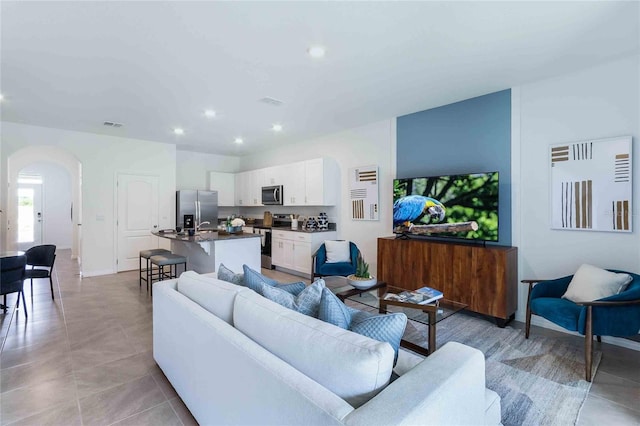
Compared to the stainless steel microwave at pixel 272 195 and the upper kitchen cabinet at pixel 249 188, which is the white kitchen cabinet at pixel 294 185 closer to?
the stainless steel microwave at pixel 272 195

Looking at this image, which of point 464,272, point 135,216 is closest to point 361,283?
point 464,272

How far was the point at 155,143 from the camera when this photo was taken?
629 cm

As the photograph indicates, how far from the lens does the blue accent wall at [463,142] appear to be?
11.8 feet

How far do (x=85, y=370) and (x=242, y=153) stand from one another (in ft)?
19.4

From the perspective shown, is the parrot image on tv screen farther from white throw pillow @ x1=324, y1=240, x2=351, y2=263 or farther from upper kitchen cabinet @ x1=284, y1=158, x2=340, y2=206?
upper kitchen cabinet @ x1=284, y1=158, x2=340, y2=206

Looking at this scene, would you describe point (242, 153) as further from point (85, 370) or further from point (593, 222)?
point (593, 222)

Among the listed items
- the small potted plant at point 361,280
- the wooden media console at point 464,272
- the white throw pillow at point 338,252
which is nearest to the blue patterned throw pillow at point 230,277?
the small potted plant at point 361,280

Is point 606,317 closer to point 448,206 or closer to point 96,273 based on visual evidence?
point 448,206

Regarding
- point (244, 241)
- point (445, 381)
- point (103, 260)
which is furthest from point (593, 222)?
point (103, 260)

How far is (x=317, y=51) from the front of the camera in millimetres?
2637

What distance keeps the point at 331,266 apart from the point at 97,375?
9.69 feet

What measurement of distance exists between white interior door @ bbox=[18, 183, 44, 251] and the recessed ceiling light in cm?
1020

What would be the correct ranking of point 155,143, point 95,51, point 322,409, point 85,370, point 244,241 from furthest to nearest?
point 155,143, point 244,241, point 95,51, point 85,370, point 322,409

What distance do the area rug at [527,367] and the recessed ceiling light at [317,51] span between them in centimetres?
260
